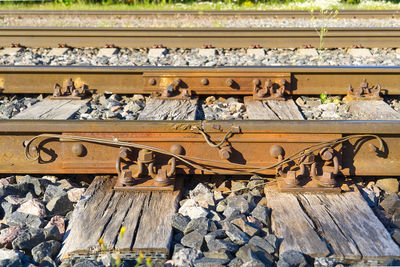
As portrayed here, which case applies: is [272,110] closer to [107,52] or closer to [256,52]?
[256,52]

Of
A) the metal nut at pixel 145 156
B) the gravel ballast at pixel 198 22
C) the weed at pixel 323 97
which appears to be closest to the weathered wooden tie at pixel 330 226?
the metal nut at pixel 145 156

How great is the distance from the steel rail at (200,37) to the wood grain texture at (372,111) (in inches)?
123

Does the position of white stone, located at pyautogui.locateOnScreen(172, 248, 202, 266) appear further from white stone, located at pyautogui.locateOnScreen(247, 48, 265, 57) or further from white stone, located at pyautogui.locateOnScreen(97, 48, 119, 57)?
white stone, located at pyautogui.locateOnScreen(97, 48, 119, 57)

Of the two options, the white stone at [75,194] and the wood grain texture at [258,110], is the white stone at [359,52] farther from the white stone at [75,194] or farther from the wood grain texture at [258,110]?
the white stone at [75,194]

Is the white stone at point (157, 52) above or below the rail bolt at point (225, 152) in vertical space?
below

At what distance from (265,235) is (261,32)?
19.0 feet

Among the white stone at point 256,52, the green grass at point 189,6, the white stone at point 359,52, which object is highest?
the green grass at point 189,6

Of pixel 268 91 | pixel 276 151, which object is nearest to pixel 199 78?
pixel 268 91

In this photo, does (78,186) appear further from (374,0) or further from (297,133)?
(374,0)

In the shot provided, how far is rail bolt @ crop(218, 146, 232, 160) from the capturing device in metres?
3.12

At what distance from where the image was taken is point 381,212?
2.92 meters

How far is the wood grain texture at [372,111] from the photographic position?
→ 4402 millimetres

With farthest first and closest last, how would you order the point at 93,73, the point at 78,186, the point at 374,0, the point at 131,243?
1. the point at 374,0
2. the point at 93,73
3. the point at 78,186
4. the point at 131,243

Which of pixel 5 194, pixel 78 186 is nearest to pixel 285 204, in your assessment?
pixel 78 186
